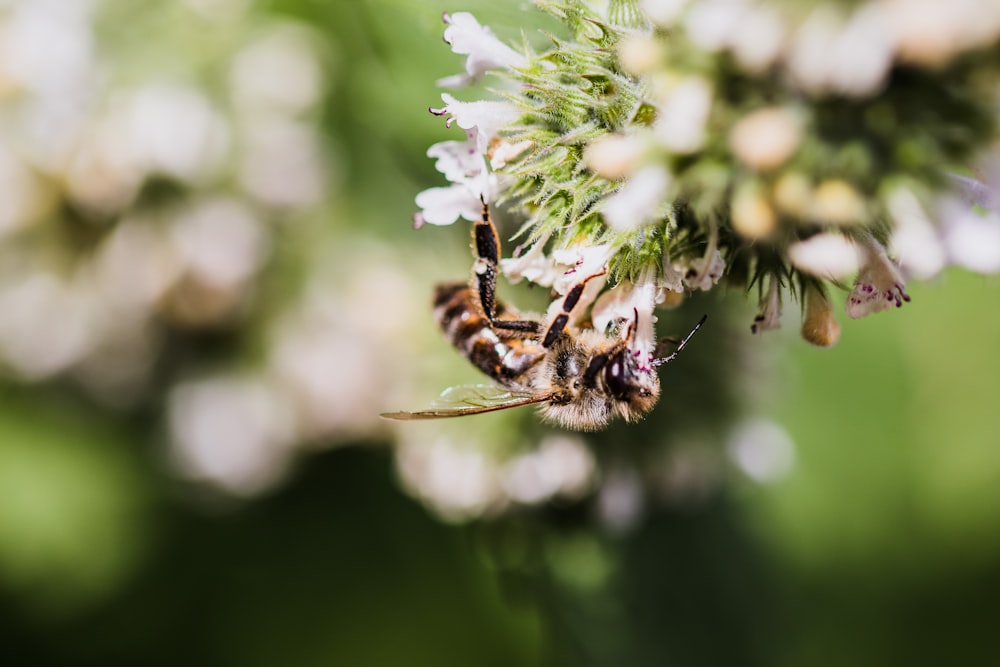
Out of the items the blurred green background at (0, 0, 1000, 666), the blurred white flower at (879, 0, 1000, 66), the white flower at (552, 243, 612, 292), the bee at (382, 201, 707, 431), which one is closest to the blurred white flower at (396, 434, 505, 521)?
the blurred green background at (0, 0, 1000, 666)

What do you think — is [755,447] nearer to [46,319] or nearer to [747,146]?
[747,146]

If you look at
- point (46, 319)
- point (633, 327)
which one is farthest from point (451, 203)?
point (46, 319)

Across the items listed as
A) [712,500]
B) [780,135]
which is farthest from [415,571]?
[780,135]

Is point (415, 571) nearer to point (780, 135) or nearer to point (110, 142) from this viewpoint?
point (110, 142)

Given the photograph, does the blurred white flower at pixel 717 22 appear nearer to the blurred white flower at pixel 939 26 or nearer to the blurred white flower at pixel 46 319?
the blurred white flower at pixel 939 26

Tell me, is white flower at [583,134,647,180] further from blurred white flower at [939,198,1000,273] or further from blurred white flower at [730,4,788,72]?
blurred white flower at [939,198,1000,273]

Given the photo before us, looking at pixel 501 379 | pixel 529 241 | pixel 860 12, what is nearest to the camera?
pixel 860 12
